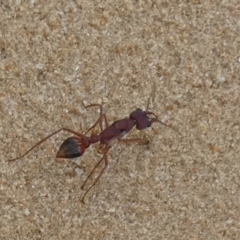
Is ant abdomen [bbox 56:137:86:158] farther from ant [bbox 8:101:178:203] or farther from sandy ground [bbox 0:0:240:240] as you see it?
sandy ground [bbox 0:0:240:240]

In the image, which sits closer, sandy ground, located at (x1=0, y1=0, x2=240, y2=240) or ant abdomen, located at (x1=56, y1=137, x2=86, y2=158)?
ant abdomen, located at (x1=56, y1=137, x2=86, y2=158)

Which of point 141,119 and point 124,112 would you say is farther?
point 124,112

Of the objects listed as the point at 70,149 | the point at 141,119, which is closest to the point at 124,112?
the point at 141,119

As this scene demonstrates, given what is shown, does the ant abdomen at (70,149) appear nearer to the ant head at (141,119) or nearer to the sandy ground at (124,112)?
the sandy ground at (124,112)

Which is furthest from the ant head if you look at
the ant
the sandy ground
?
the sandy ground

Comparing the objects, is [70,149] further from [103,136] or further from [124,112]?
[124,112]

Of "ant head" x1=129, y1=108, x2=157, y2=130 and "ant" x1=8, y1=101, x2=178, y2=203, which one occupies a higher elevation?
"ant head" x1=129, y1=108, x2=157, y2=130

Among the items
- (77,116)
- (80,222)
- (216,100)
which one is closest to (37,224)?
(80,222)
